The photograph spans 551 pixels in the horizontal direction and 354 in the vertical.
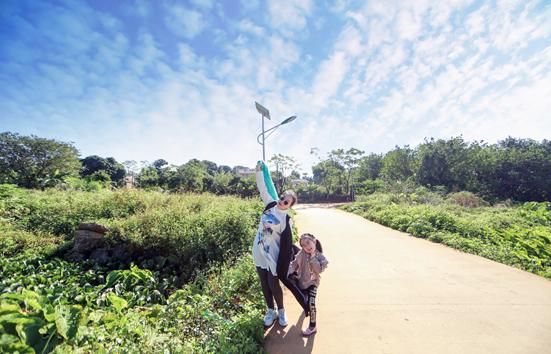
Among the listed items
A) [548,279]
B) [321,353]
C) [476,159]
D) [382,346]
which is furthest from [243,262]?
[476,159]

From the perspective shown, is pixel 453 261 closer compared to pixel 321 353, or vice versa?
pixel 321 353

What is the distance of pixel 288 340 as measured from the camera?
243 cm

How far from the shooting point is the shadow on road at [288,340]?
229 centimetres

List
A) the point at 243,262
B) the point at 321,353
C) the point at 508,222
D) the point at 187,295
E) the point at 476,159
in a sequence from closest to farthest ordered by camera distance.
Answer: the point at 321,353, the point at 187,295, the point at 243,262, the point at 508,222, the point at 476,159

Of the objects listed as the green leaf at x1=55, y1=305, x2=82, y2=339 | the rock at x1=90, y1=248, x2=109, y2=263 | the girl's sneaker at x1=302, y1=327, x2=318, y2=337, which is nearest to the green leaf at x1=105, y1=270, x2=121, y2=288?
the rock at x1=90, y1=248, x2=109, y2=263

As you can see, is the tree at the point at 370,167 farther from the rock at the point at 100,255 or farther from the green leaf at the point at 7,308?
the green leaf at the point at 7,308

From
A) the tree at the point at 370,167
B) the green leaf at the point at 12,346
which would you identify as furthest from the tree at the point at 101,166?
the green leaf at the point at 12,346

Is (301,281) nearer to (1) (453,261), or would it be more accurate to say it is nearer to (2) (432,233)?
(1) (453,261)

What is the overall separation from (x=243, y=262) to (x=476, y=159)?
94.5 ft

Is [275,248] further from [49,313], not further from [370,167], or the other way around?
[370,167]

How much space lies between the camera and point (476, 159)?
2297cm

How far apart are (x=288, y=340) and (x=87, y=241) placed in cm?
529

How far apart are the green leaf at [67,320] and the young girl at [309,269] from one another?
1953mm

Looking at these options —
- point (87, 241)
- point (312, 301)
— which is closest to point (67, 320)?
point (312, 301)
